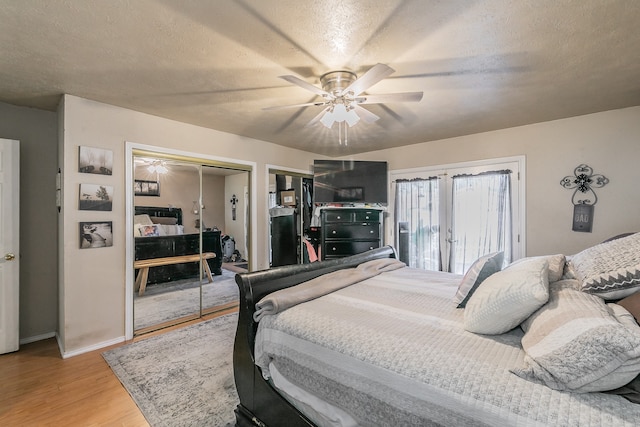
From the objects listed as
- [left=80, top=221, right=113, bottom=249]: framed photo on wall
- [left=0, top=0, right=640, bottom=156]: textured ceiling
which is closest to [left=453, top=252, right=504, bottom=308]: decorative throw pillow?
[left=0, top=0, right=640, bottom=156]: textured ceiling

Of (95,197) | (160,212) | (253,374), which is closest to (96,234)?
(95,197)

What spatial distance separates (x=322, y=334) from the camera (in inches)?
54.8

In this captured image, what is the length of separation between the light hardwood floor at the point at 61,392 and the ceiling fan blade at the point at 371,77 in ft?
8.46

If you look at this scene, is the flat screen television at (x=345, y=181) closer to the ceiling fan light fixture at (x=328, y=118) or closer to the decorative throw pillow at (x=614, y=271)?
the ceiling fan light fixture at (x=328, y=118)

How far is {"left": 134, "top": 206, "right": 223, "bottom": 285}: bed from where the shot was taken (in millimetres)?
3256

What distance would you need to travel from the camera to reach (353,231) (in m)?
4.57

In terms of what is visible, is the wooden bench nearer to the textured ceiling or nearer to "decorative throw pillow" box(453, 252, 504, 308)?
the textured ceiling

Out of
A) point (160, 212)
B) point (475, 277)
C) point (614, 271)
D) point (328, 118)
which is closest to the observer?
point (614, 271)

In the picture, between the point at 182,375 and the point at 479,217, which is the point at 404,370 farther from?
the point at 479,217

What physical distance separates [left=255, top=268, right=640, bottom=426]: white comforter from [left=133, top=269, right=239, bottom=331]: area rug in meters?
2.34

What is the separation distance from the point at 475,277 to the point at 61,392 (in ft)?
9.96

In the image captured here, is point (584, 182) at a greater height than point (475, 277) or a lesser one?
greater

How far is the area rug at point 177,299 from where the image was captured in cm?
327

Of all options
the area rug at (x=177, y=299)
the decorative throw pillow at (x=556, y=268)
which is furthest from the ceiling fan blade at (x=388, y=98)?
the area rug at (x=177, y=299)
